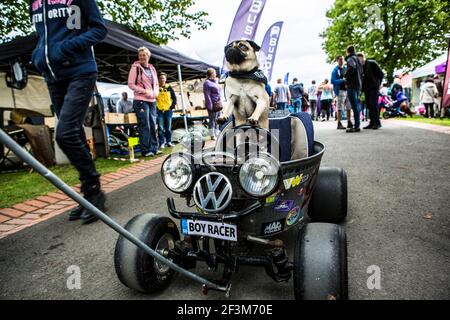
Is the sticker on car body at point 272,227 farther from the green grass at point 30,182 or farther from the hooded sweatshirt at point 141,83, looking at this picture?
the hooded sweatshirt at point 141,83

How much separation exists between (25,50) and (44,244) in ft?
14.7

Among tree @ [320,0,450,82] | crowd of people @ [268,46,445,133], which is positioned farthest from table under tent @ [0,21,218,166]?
tree @ [320,0,450,82]

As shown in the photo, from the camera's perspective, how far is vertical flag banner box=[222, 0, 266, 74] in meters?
8.80

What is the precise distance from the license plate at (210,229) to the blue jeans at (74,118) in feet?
5.50

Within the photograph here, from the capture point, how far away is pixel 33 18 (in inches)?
106

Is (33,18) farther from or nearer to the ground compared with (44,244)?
farther from the ground

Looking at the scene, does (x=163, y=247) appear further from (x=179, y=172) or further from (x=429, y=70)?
(x=429, y=70)

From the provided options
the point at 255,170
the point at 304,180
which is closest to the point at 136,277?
the point at 255,170

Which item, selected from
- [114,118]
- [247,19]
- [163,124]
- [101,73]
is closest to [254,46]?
[114,118]

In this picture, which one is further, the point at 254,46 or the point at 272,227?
the point at 254,46

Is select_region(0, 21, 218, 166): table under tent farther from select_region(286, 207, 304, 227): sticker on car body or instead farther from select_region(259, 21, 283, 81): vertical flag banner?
select_region(286, 207, 304, 227): sticker on car body

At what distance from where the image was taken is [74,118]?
257 centimetres

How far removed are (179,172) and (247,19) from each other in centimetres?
869
